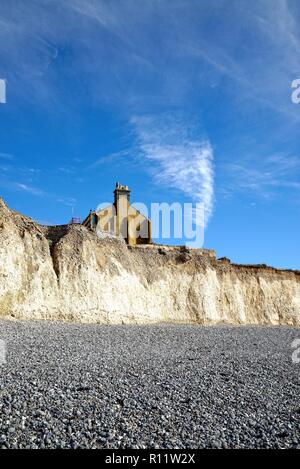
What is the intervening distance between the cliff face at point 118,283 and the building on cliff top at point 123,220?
25.6 feet

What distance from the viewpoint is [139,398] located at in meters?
9.79

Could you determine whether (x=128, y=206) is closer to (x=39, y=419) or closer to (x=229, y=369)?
(x=229, y=369)

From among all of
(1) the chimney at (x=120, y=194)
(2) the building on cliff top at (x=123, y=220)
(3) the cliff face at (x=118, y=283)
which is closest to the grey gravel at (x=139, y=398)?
(3) the cliff face at (x=118, y=283)

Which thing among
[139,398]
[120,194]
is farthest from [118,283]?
[139,398]

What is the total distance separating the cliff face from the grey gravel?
24.1 ft

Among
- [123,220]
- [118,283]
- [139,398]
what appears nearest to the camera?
[139,398]

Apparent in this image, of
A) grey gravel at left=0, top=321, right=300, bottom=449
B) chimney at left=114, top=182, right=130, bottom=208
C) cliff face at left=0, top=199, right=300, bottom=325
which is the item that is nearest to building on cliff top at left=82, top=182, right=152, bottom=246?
chimney at left=114, top=182, right=130, bottom=208

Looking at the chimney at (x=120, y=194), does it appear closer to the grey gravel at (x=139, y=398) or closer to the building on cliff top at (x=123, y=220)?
the building on cliff top at (x=123, y=220)

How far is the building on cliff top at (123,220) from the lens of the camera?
146ft

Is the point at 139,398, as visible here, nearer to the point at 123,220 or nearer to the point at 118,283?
the point at 118,283

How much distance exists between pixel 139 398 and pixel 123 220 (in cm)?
3567

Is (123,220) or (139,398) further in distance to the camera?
(123,220)

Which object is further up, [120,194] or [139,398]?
[120,194]
